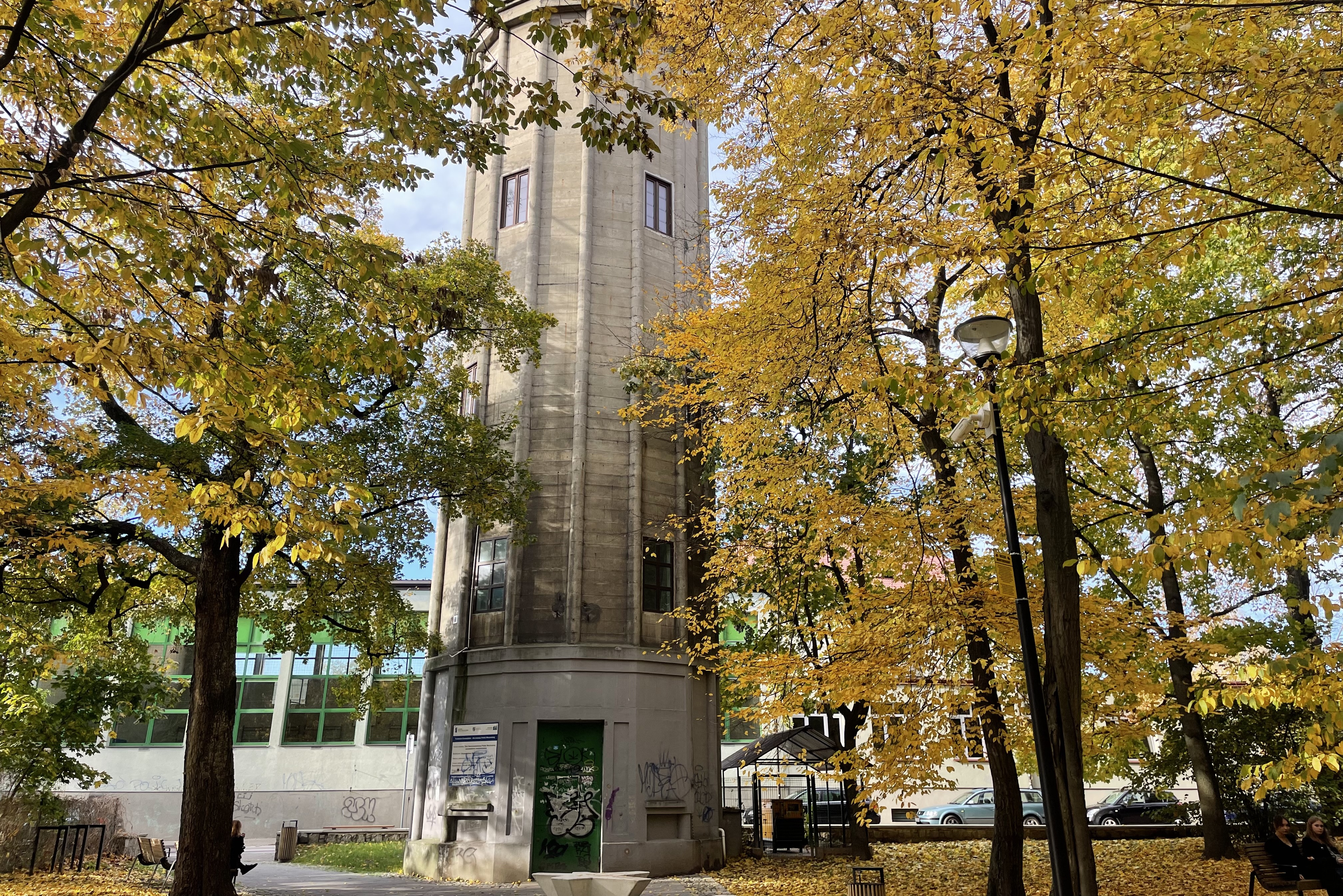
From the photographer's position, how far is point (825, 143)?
995 centimetres

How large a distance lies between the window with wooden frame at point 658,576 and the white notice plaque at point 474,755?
170 inches

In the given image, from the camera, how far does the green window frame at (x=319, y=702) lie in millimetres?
38531

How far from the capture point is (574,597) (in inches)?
790

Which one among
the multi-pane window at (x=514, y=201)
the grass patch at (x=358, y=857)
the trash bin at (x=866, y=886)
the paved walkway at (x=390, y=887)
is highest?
the multi-pane window at (x=514, y=201)

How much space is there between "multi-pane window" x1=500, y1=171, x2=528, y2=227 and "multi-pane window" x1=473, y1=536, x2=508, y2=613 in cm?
844

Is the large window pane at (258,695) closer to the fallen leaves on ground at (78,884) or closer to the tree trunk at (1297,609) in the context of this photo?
the fallen leaves on ground at (78,884)

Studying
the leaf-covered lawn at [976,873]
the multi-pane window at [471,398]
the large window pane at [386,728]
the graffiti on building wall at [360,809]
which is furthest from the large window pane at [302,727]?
the leaf-covered lawn at [976,873]

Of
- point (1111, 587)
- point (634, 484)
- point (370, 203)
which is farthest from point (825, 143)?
point (1111, 587)

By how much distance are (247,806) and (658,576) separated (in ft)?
82.8

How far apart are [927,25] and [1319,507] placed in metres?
6.68

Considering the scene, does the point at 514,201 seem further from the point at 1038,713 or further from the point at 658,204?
the point at 1038,713

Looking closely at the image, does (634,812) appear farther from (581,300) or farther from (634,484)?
(581,300)

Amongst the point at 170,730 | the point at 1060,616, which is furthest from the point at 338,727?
the point at 1060,616

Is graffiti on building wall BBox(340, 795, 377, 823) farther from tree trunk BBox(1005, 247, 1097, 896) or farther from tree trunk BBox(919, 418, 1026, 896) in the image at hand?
tree trunk BBox(1005, 247, 1097, 896)
